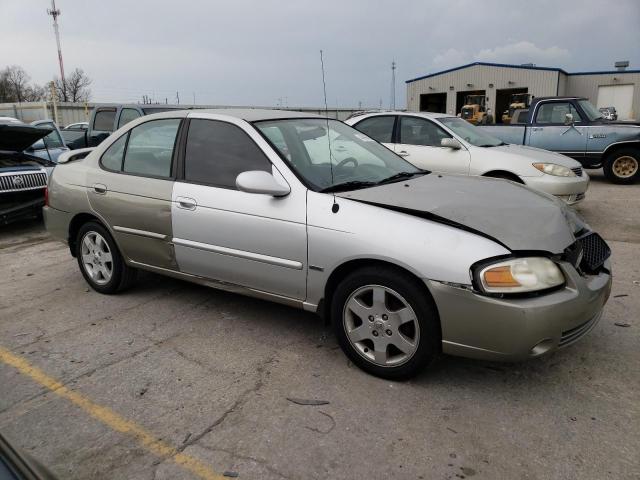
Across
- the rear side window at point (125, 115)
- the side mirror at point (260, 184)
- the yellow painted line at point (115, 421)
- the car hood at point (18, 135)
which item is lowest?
the yellow painted line at point (115, 421)

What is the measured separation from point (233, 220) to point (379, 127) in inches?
199

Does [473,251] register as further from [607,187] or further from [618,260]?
[607,187]

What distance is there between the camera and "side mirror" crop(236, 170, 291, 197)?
3.30 meters

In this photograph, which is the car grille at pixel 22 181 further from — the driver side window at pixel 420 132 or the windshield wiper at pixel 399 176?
the windshield wiper at pixel 399 176

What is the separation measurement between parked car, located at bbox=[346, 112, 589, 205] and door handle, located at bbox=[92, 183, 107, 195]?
15.1 feet

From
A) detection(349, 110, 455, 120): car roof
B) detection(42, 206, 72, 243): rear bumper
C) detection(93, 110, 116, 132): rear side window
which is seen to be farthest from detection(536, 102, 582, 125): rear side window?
detection(42, 206, 72, 243): rear bumper

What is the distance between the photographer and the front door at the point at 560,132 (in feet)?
35.5

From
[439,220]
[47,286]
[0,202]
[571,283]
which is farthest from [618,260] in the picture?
[0,202]

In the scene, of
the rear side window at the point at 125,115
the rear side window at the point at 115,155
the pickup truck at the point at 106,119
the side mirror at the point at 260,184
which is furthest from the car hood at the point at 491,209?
the rear side window at the point at 125,115

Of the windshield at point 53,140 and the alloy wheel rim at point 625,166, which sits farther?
the alloy wheel rim at point 625,166

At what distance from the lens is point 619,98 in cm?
3372

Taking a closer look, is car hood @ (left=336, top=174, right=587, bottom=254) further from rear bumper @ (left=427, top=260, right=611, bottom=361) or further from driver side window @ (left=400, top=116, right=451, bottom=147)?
driver side window @ (left=400, top=116, right=451, bottom=147)

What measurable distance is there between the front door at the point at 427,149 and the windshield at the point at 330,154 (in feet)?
10.5

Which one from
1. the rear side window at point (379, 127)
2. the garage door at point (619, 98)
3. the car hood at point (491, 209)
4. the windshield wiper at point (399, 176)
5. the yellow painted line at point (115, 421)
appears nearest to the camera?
the yellow painted line at point (115, 421)
